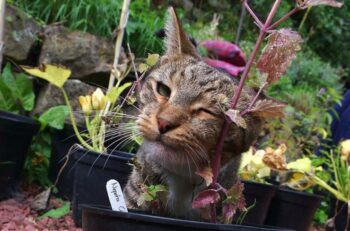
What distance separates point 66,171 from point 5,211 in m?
0.51

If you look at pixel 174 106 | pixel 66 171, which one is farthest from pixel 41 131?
pixel 174 106

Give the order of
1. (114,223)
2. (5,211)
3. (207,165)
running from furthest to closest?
(5,211) < (207,165) < (114,223)

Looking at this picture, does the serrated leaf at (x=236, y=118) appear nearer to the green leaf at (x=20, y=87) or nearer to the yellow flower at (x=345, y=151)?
the yellow flower at (x=345, y=151)

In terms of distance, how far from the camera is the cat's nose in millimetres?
1387

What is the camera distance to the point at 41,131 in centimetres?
329

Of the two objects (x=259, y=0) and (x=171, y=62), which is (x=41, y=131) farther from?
(x=259, y=0)

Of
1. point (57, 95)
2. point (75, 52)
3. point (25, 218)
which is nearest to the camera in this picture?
point (25, 218)

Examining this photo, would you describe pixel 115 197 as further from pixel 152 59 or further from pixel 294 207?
pixel 294 207

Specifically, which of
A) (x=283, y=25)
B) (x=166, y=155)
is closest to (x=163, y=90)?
(x=166, y=155)

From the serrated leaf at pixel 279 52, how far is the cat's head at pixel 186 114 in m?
0.18

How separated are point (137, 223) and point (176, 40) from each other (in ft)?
2.65

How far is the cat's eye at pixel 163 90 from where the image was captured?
162 centimetres

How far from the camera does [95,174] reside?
2.52m

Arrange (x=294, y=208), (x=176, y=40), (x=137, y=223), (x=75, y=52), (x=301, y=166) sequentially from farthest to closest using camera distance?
1. (x=75, y=52)
2. (x=294, y=208)
3. (x=301, y=166)
4. (x=176, y=40)
5. (x=137, y=223)
